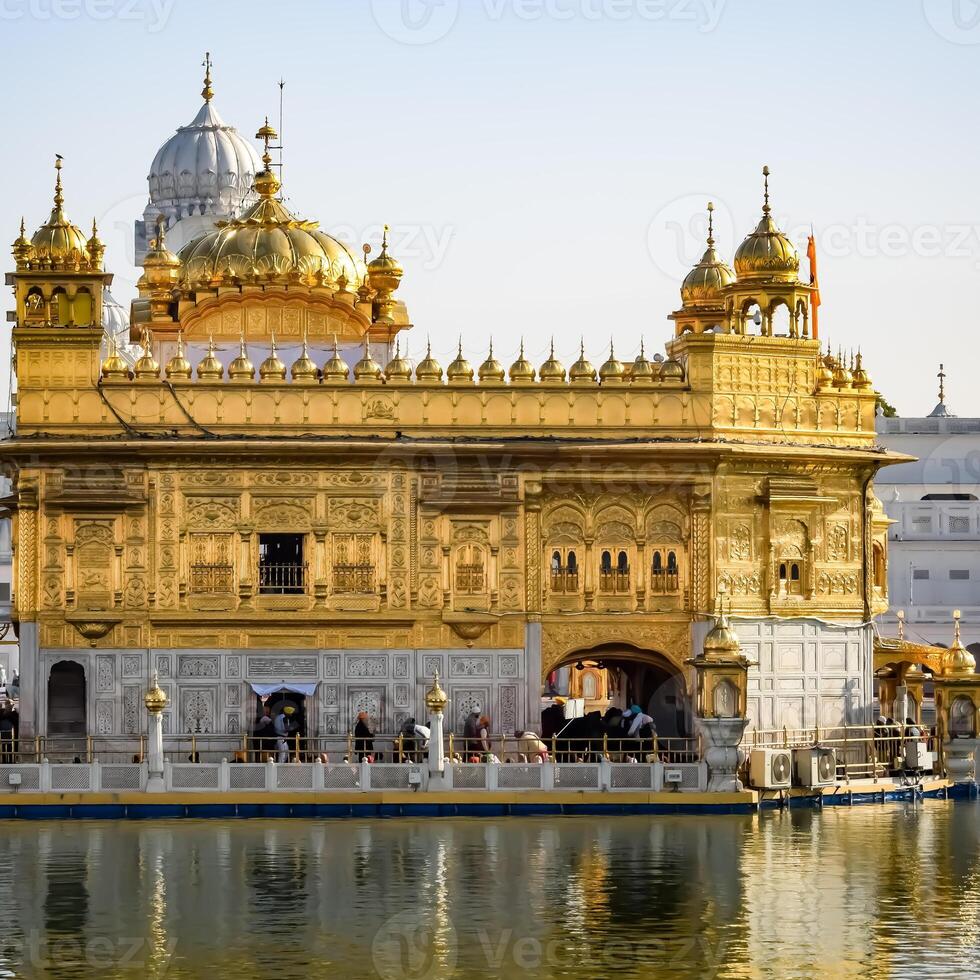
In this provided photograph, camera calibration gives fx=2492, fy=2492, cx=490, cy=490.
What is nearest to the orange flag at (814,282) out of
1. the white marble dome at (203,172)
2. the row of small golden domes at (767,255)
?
the row of small golden domes at (767,255)

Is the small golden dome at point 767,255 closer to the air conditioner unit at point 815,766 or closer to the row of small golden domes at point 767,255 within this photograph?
the row of small golden domes at point 767,255

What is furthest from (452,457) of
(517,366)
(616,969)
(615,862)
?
(616,969)

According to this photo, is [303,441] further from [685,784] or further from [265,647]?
[685,784]

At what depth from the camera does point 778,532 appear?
127ft

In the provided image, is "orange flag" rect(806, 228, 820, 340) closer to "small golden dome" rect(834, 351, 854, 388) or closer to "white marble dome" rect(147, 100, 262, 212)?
"small golden dome" rect(834, 351, 854, 388)

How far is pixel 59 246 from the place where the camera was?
126 ft

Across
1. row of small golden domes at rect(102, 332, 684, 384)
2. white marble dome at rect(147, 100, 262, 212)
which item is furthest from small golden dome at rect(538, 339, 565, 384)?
white marble dome at rect(147, 100, 262, 212)

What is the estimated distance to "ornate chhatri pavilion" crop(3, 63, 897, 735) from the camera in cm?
3734

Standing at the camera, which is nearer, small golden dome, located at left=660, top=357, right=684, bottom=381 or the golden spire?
the golden spire

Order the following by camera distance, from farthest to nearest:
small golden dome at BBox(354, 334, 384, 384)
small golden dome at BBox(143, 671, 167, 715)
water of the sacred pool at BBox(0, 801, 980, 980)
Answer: small golden dome at BBox(354, 334, 384, 384)
small golden dome at BBox(143, 671, 167, 715)
water of the sacred pool at BBox(0, 801, 980, 980)

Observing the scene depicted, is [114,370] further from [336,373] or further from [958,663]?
[958,663]

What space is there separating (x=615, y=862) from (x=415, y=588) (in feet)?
27.4

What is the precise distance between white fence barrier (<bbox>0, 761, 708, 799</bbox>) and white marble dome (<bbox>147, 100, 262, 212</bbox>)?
116 ft

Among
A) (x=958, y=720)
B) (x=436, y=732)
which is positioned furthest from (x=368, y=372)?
(x=958, y=720)
